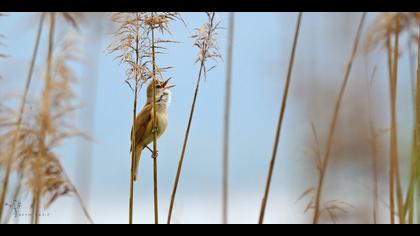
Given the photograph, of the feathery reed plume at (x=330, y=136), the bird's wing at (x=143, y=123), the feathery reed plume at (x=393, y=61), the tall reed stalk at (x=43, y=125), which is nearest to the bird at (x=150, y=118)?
the bird's wing at (x=143, y=123)

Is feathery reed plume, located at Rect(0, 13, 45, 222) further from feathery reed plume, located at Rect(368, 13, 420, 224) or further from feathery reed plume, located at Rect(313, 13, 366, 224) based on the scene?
feathery reed plume, located at Rect(368, 13, 420, 224)

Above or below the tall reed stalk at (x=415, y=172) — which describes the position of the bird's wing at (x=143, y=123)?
above

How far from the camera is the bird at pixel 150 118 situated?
1.76 metres

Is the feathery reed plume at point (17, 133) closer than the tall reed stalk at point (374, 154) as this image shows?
Yes

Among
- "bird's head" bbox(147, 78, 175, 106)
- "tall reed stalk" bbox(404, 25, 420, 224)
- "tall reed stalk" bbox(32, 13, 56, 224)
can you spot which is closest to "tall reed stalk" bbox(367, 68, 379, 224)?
"tall reed stalk" bbox(404, 25, 420, 224)

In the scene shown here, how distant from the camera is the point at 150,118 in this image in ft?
5.87

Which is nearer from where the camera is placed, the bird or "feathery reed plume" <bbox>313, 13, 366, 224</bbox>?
"feathery reed plume" <bbox>313, 13, 366, 224</bbox>

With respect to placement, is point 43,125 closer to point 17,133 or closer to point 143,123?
point 17,133

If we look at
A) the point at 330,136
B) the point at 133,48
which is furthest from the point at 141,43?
the point at 330,136

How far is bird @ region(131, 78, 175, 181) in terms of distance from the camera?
5.78ft

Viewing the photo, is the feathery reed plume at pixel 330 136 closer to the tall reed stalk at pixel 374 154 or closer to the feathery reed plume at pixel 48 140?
the tall reed stalk at pixel 374 154

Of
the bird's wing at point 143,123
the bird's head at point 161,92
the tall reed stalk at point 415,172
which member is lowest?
the tall reed stalk at point 415,172

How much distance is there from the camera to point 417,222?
159 cm
